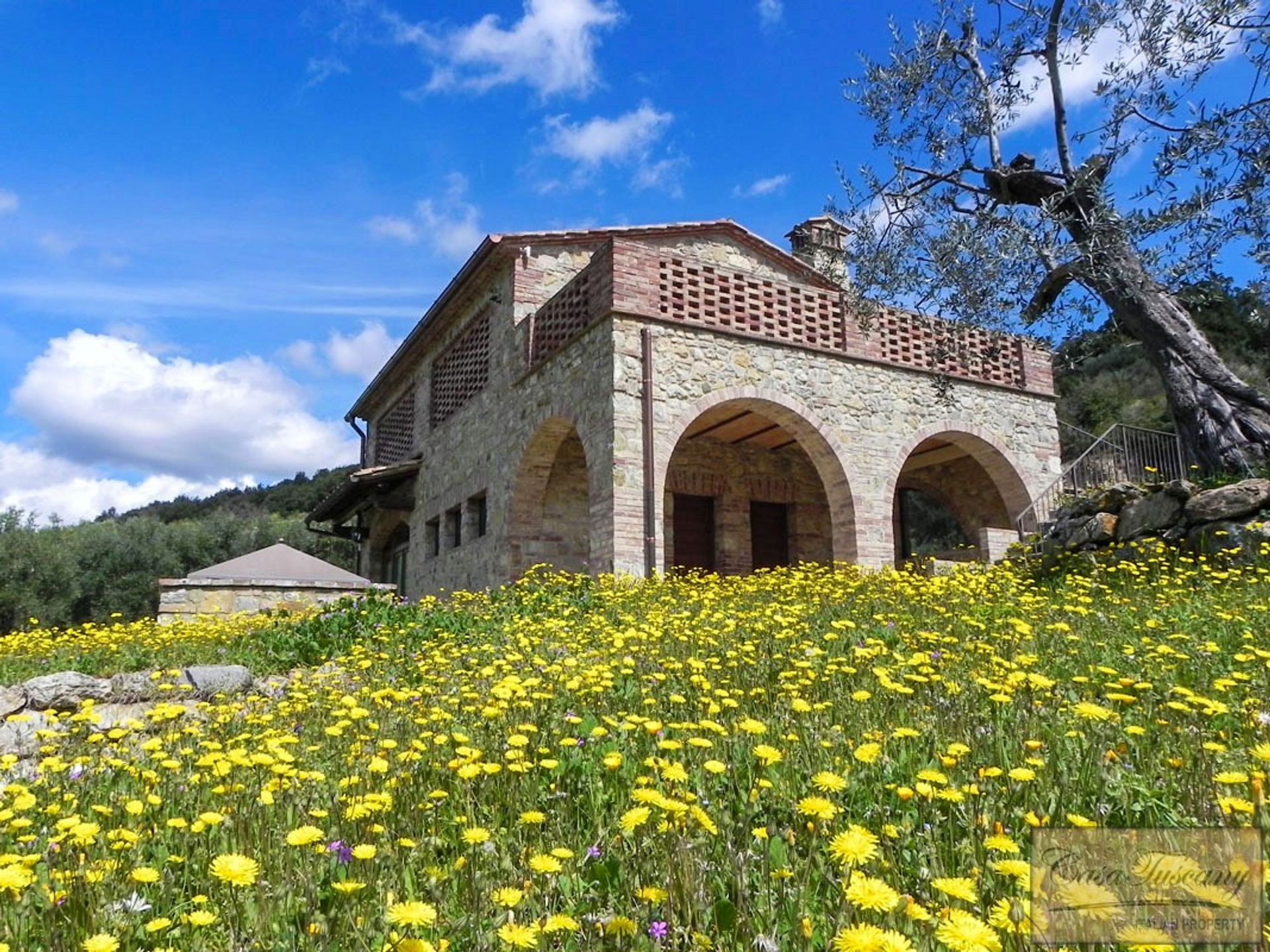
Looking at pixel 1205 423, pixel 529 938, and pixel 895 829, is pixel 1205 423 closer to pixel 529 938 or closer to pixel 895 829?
pixel 895 829

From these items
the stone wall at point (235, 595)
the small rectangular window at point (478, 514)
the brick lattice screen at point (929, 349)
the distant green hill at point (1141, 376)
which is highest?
the distant green hill at point (1141, 376)

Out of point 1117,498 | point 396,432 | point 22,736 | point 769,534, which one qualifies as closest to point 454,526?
point 396,432

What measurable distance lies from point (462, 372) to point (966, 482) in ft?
33.2

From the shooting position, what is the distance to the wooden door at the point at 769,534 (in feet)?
49.4

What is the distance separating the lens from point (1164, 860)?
171 cm

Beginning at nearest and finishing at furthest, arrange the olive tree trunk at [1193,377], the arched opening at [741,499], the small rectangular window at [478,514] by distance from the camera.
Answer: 1. the olive tree trunk at [1193,377]
2. the arched opening at [741,499]
3. the small rectangular window at [478,514]

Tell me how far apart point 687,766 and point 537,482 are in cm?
1003

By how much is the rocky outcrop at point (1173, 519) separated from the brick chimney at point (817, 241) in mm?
8032

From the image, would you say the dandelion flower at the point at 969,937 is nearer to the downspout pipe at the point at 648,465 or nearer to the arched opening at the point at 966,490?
the downspout pipe at the point at 648,465

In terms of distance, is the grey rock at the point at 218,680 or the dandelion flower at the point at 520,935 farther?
the grey rock at the point at 218,680

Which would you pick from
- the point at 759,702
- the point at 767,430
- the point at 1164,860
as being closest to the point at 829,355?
the point at 767,430

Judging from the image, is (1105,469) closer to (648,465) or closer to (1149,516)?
(1149,516)

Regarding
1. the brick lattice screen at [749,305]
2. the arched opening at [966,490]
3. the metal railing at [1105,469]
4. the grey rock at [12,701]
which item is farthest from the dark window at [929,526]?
the grey rock at [12,701]

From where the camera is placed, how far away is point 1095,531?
30.0ft
